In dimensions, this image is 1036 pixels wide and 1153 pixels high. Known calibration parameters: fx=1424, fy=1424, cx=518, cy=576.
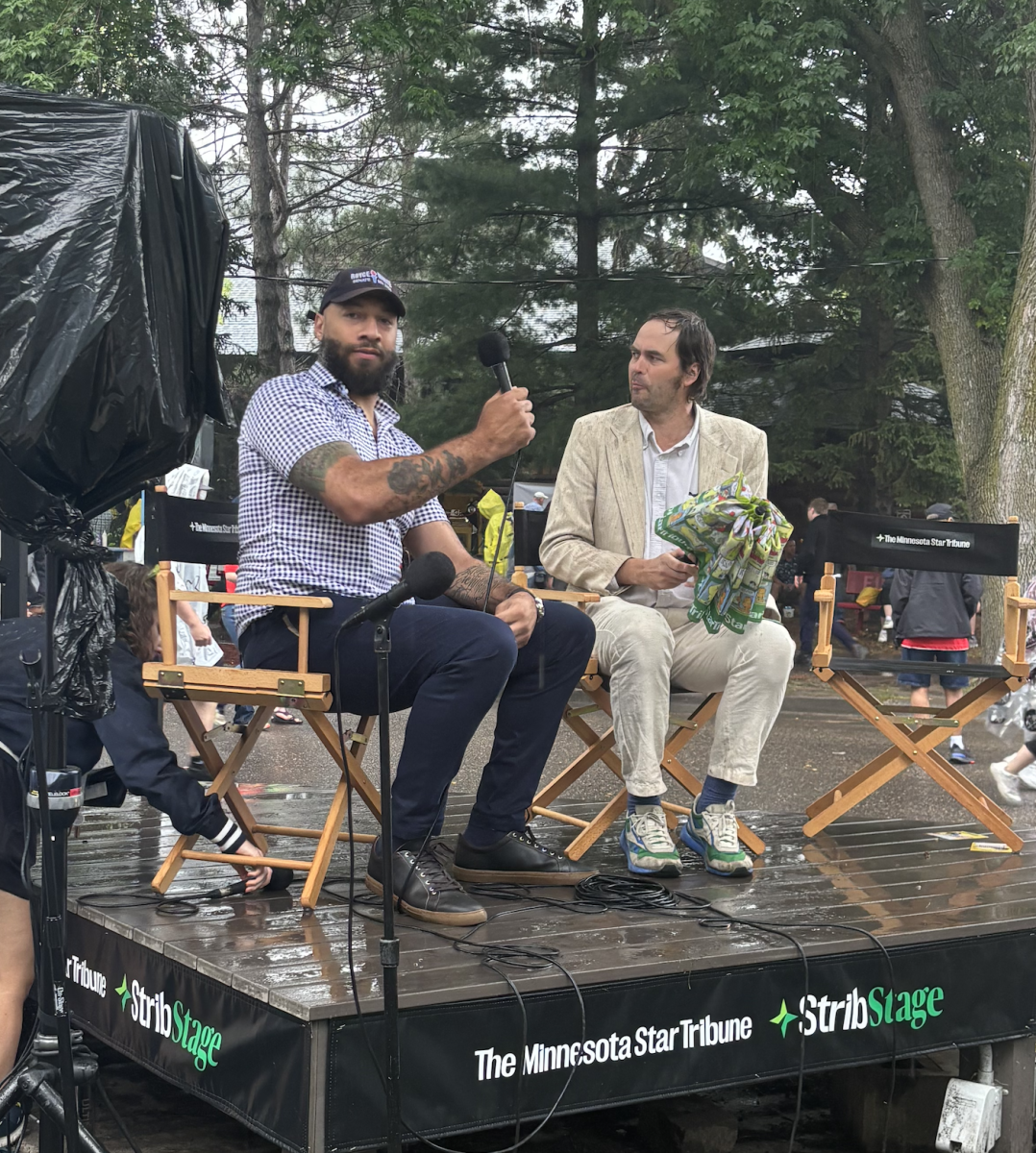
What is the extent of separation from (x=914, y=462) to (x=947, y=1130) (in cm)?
1680

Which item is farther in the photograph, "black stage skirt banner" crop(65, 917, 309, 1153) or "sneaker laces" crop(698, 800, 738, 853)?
"sneaker laces" crop(698, 800, 738, 853)

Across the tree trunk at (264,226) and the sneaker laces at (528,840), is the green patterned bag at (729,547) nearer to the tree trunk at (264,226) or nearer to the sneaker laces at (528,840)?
the sneaker laces at (528,840)

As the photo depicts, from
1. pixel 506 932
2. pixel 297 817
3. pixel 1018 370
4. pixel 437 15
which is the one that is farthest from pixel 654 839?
pixel 437 15

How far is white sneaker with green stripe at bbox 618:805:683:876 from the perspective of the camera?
12.8 feet

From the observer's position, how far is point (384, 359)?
3.76 meters

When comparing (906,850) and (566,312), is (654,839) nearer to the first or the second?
(906,850)

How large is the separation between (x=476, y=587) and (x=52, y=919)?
1.66 m

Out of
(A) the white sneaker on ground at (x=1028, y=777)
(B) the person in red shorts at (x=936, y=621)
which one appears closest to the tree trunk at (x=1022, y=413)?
(B) the person in red shorts at (x=936, y=621)

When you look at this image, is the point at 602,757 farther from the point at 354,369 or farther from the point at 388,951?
the point at 388,951

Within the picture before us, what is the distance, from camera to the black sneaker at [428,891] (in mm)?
3258

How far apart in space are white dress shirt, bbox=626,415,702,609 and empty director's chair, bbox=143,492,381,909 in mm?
1132

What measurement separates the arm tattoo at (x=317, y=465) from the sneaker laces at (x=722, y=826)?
146cm

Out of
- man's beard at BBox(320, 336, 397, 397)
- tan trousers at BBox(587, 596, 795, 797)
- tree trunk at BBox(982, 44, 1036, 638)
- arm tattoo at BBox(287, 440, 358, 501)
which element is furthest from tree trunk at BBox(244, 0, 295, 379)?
arm tattoo at BBox(287, 440, 358, 501)

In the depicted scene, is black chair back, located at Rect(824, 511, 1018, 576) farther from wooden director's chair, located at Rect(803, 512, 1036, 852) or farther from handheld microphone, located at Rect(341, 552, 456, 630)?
handheld microphone, located at Rect(341, 552, 456, 630)
